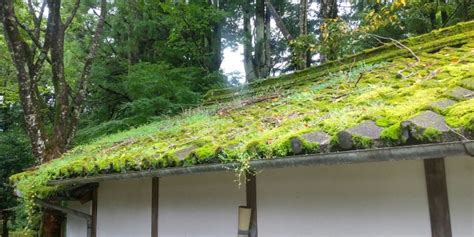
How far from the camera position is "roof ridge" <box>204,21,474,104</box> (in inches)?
236

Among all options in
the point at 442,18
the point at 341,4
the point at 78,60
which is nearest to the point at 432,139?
the point at 442,18

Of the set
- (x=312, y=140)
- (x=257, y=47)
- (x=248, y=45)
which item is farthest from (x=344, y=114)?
(x=257, y=47)

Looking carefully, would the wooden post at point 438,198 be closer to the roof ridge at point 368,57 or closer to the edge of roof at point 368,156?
the edge of roof at point 368,156

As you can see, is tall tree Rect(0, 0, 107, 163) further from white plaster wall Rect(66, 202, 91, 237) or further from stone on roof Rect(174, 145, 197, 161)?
stone on roof Rect(174, 145, 197, 161)

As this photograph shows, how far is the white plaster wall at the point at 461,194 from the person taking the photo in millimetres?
3014

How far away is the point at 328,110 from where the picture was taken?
412 cm

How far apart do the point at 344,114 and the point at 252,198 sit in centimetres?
148

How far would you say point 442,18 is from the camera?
13.2 m

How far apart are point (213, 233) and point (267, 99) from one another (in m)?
2.70

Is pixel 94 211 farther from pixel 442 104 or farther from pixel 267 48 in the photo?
pixel 267 48

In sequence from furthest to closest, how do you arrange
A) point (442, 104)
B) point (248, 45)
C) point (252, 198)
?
point (248, 45), point (252, 198), point (442, 104)

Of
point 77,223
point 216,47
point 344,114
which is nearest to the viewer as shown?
point 344,114

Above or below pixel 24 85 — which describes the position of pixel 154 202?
below

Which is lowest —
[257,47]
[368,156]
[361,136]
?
[368,156]
